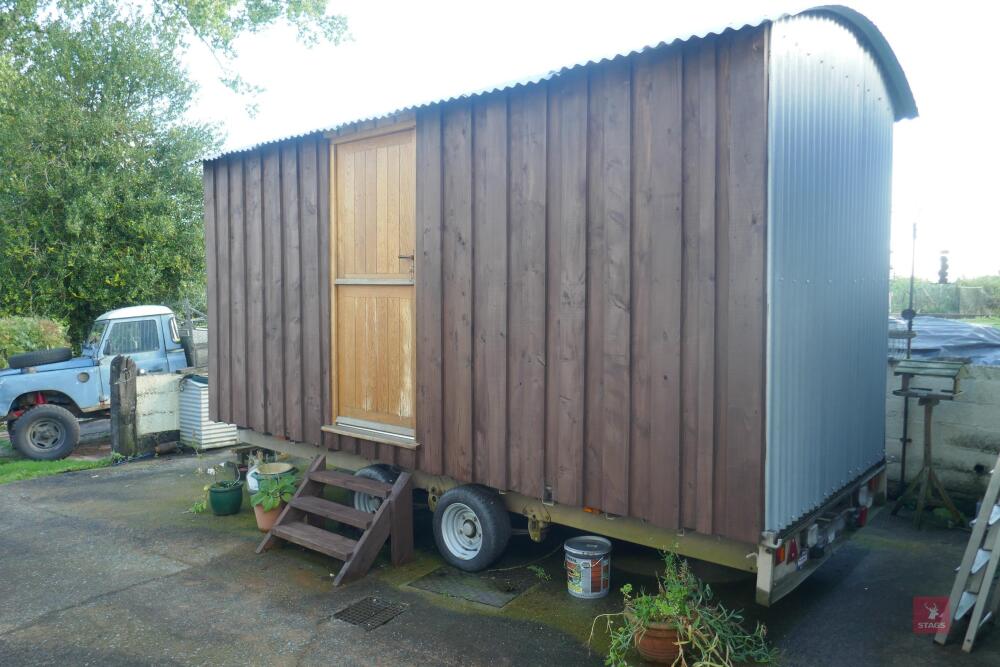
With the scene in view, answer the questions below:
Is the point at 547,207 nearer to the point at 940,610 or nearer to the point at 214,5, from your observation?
the point at 940,610

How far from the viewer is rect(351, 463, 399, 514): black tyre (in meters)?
6.23

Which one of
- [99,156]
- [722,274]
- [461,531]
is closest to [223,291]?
[461,531]

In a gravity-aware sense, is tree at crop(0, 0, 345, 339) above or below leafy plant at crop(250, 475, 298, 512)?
above

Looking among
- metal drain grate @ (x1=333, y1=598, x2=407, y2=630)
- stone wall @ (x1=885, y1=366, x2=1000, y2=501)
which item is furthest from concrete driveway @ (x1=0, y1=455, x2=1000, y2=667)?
stone wall @ (x1=885, y1=366, x2=1000, y2=501)

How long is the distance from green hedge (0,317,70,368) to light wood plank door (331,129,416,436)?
35.2 feet

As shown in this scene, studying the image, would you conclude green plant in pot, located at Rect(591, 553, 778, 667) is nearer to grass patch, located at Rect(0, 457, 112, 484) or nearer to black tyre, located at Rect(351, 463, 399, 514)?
black tyre, located at Rect(351, 463, 399, 514)

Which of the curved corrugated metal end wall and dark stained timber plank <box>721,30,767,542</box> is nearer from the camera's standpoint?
dark stained timber plank <box>721,30,767,542</box>

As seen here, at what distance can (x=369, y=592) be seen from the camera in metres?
5.33

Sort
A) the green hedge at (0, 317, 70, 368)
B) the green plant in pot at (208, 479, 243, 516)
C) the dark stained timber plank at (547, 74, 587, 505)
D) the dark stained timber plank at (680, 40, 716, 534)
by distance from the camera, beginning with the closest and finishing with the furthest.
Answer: the dark stained timber plank at (680, 40, 716, 534)
the dark stained timber plank at (547, 74, 587, 505)
the green plant in pot at (208, 479, 243, 516)
the green hedge at (0, 317, 70, 368)

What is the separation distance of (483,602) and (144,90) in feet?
52.8

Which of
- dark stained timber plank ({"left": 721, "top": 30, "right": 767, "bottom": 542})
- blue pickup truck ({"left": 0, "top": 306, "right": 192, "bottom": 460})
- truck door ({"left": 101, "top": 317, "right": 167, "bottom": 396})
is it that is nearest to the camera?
dark stained timber plank ({"left": 721, "top": 30, "right": 767, "bottom": 542})

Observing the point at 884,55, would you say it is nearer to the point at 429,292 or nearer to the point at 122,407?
the point at 429,292

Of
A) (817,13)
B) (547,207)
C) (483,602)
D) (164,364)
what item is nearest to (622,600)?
(483,602)

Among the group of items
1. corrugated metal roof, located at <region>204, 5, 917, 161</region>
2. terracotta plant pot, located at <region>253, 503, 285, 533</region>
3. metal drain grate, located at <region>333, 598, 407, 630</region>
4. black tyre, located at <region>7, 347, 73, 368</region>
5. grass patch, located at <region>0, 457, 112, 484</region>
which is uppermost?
corrugated metal roof, located at <region>204, 5, 917, 161</region>
